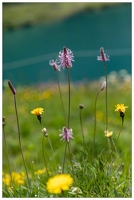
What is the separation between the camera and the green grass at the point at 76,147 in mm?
1528

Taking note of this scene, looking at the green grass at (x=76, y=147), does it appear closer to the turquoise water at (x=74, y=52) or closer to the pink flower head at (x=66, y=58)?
the pink flower head at (x=66, y=58)

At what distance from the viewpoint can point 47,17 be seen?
1163 inches

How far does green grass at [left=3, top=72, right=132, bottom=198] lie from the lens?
1.53 m

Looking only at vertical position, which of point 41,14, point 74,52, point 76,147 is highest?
point 41,14

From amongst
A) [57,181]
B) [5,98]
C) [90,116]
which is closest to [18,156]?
[90,116]

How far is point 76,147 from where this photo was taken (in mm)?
3762

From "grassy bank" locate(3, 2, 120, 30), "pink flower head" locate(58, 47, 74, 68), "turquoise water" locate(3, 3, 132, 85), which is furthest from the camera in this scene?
"grassy bank" locate(3, 2, 120, 30)

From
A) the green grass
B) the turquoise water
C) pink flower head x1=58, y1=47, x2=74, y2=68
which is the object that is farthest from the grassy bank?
pink flower head x1=58, y1=47, x2=74, y2=68

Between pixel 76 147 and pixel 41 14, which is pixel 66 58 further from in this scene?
pixel 41 14

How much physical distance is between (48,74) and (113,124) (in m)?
6.51

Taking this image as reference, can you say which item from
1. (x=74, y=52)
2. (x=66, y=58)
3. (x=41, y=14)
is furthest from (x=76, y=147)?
(x=41, y=14)

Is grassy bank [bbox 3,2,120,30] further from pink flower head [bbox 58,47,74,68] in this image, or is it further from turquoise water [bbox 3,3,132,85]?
pink flower head [bbox 58,47,74,68]

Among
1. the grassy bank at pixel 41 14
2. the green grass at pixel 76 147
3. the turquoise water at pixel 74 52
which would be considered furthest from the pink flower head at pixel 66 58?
the grassy bank at pixel 41 14

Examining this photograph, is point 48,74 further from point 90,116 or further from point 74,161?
point 74,161
